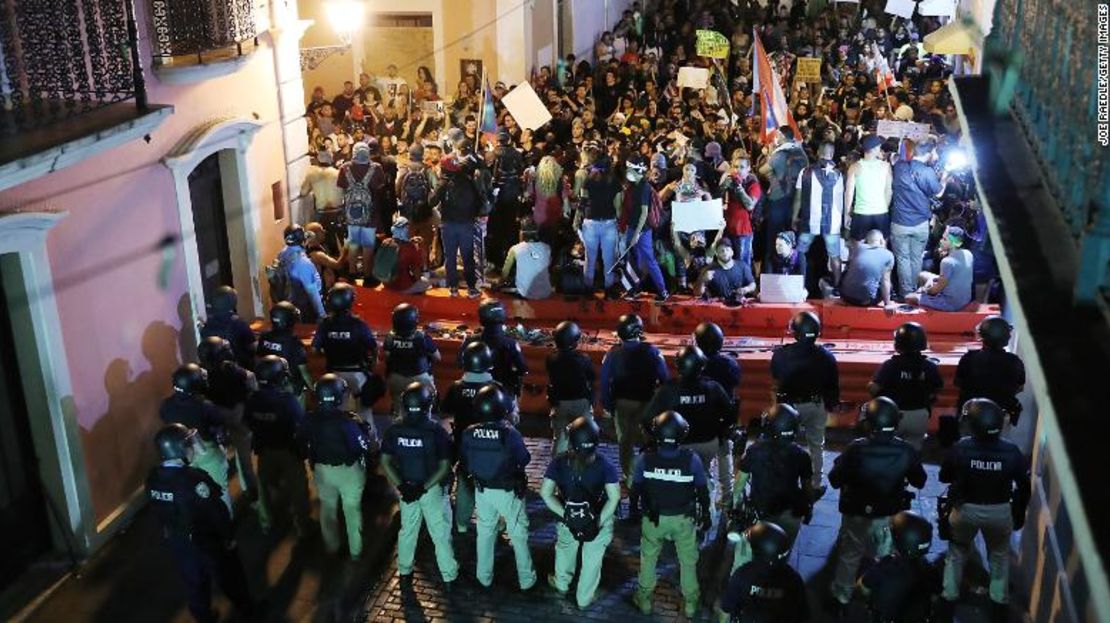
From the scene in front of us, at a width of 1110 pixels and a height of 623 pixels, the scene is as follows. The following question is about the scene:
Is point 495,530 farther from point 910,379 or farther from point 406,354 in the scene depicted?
point 910,379

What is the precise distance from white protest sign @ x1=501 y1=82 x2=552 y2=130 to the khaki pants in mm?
8372

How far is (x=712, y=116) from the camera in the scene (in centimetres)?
1634

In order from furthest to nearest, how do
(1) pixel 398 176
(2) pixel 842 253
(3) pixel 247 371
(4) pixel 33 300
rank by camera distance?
A: 1. (1) pixel 398 176
2. (2) pixel 842 253
3. (3) pixel 247 371
4. (4) pixel 33 300

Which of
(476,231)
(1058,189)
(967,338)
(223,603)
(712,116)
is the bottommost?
(223,603)

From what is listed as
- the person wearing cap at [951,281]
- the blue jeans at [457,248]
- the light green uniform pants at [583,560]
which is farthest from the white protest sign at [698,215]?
the light green uniform pants at [583,560]

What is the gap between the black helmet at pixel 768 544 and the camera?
22.8ft

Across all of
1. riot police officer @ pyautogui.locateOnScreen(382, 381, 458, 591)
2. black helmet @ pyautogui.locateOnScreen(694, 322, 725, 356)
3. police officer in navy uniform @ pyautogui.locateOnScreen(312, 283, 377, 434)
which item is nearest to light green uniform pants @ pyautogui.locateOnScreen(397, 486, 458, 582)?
riot police officer @ pyautogui.locateOnScreen(382, 381, 458, 591)

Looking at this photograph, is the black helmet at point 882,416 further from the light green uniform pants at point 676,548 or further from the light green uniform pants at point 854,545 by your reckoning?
the light green uniform pants at point 676,548

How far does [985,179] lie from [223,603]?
6829 millimetres

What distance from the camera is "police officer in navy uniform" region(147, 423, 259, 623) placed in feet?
26.8

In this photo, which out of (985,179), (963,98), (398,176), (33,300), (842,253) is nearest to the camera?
(985,179)

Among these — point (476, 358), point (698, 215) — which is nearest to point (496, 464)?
point (476, 358)

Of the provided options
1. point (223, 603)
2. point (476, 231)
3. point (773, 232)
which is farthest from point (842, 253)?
point (223, 603)

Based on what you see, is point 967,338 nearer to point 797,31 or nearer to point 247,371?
point 247,371
